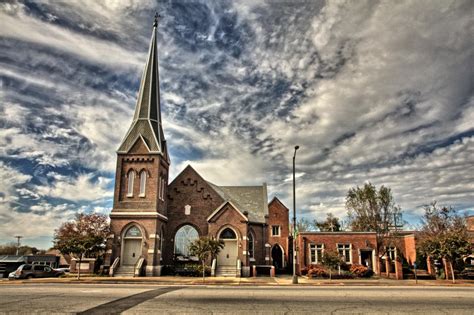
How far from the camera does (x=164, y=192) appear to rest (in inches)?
1542

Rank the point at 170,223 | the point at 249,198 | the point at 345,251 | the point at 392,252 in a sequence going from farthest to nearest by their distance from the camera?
the point at 249,198, the point at 392,252, the point at 170,223, the point at 345,251

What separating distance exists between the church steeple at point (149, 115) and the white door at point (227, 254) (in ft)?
37.3

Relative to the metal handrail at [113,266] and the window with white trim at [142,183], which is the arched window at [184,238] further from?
the metal handrail at [113,266]

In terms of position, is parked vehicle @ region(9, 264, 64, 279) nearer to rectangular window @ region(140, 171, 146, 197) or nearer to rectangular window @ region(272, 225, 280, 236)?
rectangular window @ region(140, 171, 146, 197)

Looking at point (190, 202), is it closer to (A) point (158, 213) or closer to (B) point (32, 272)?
(A) point (158, 213)

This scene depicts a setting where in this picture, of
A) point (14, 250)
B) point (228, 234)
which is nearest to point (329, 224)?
point (228, 234)

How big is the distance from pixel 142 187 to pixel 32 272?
11864 mm

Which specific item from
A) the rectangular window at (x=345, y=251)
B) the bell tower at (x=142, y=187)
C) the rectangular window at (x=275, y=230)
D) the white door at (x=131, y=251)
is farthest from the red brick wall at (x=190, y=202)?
the rectangular window at (x=345, y=251)

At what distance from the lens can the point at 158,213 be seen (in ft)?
116

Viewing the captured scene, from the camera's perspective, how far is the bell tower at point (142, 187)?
3406 cm

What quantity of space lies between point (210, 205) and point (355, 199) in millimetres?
19716

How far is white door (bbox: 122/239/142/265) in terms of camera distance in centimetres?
3400

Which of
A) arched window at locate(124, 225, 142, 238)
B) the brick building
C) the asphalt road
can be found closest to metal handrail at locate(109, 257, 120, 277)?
arched window at locate(124, 225, 142, 238)

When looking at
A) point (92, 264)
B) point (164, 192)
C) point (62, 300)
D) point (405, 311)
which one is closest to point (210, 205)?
point (164, 192)
